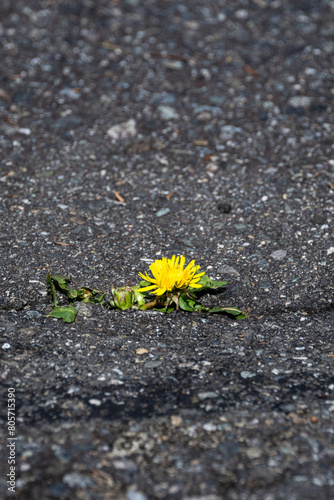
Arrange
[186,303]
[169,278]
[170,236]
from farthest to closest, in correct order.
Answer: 1. [170,236]
2. [186,303]
3. [169,278]

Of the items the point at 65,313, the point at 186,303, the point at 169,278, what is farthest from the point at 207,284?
the point at 65,313

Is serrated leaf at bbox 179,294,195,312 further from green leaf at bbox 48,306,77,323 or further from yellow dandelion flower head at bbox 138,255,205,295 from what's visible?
green leaf at bbox 48,306,77,323

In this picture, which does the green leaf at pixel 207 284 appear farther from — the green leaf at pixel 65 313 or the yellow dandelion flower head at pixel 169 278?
the green leaf at pixel 65 313

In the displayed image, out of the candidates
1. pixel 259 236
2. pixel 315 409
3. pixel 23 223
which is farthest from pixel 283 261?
pixel 23 223

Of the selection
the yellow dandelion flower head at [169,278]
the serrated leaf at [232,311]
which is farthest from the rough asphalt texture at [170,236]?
the yellow dandelion flower head at [169,278]

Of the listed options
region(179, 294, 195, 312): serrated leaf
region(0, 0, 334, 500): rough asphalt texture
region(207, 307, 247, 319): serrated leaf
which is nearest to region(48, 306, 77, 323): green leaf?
region(0, 0, 334, 500): rough asphalt texture

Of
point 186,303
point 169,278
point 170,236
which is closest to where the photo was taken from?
point 169,278

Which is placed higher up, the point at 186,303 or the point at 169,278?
the point at 169,278

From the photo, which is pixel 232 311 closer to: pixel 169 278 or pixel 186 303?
pixel 186 303
